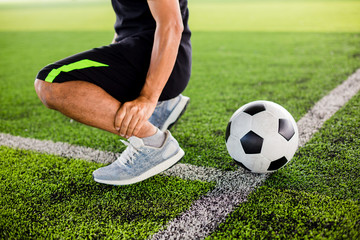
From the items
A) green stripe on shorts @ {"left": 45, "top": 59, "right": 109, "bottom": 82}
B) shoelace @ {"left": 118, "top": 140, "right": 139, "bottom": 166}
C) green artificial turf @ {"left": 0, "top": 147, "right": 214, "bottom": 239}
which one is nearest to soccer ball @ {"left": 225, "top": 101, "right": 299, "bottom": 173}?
green artificial turf @ {"left": 0, "top": 147, "right": 214, "bottom": 239}

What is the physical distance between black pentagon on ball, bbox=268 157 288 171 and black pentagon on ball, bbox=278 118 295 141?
13 cm

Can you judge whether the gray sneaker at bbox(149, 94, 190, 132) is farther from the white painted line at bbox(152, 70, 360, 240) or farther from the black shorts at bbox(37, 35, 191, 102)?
the white painted line at bbox(152, 70, 360, 240)

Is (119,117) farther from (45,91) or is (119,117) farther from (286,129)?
(286,129)

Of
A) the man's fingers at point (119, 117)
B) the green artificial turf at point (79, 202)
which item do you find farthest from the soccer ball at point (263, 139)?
the man's fingers at point (119, 117)

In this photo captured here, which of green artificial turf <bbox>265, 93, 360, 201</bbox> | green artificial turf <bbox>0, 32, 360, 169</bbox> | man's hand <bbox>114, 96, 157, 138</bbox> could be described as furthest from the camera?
green artificial turf <bbox>0, 32, 360, 169</bbox>

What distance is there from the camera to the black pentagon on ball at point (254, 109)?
200 cm

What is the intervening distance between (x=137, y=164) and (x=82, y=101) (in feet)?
1.67

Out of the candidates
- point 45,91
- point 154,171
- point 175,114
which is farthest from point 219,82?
point 45,91

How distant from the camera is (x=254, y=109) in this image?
2.02 metres

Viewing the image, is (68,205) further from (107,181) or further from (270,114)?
(270,114)

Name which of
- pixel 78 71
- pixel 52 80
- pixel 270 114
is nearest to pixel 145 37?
pixel 78 71

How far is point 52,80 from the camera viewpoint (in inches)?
67.5

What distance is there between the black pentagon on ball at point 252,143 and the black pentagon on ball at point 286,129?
0.13 meters

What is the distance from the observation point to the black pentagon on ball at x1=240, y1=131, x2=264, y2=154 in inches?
74.7
